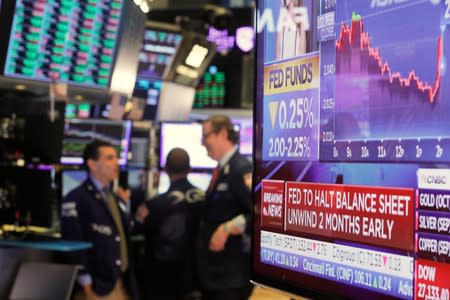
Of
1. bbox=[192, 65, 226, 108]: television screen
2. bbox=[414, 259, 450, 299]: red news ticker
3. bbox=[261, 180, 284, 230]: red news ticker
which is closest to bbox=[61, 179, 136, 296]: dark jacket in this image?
bbox=[261, 180, 284, 230]: red news ticker

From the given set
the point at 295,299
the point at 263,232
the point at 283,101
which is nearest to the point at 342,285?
the point at 295,299

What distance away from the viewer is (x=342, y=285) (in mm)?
1921

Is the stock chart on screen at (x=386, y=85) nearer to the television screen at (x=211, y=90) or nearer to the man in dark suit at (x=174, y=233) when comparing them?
the man in dark suit at (x=174, y=233)

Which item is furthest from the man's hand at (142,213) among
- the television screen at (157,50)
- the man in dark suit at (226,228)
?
the television screen at (157,50)

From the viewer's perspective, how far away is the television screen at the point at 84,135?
275 inches

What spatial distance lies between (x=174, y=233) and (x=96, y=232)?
0.69 metres

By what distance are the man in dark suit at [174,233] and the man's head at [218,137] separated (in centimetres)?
53

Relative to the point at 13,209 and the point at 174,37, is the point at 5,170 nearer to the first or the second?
the point at 13,209

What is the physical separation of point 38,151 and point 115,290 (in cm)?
120

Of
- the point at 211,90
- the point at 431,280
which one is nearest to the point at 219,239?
the point at 431,280

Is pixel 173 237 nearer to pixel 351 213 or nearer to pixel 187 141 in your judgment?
pixel 187 141

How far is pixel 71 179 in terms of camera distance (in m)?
6.42

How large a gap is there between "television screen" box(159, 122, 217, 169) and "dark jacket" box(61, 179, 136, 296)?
2154 mm

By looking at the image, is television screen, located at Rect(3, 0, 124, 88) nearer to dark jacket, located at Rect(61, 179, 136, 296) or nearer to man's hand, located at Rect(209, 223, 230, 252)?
dark jacket, located at Rect(61, 179, 136, 296)
